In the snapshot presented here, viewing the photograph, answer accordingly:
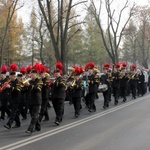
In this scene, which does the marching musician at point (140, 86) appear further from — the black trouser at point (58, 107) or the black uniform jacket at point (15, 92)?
the black uniform jacket at point (15, 92)

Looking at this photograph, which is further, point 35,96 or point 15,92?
point 15,92

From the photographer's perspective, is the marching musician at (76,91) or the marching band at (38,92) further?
the marching musician at (76,91)

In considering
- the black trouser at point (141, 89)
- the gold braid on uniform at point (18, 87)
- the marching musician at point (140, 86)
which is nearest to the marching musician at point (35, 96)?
the gold braid on uniform at point (18, 87)

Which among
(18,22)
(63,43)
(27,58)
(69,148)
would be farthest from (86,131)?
(27,58)

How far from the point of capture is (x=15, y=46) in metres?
44.7

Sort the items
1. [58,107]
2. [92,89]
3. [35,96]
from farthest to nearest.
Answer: [92,89] → [58,107] → [35,96]

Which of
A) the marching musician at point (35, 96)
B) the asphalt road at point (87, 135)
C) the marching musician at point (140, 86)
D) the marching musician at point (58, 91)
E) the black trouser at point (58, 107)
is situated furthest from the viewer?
the marching musician at point (140, 86)

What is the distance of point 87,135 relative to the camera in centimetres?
858

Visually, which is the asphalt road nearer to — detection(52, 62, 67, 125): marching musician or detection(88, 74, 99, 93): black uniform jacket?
detection(52, 62, 67, 125): marching musician

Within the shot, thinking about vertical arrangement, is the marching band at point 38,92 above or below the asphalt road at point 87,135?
above

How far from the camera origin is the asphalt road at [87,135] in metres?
7.41

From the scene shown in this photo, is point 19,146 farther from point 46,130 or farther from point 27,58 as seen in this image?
point 27,58

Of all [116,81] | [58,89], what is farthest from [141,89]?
[58,89]

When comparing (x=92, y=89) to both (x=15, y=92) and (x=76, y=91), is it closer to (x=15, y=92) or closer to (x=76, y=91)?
(x=76, y=91)
